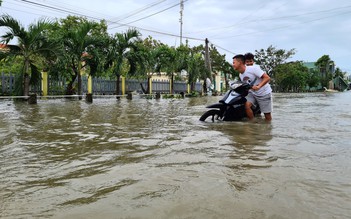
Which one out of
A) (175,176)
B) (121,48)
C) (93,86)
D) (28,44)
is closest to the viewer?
(175,176)

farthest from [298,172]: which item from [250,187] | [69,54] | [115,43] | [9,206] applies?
Answer: [115,43]

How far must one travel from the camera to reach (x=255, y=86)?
6332 millimetres

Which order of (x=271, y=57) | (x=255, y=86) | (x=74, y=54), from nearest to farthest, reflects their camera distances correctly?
(x=255, y=86)
(x=74, y=54)
(x=271, y=57)

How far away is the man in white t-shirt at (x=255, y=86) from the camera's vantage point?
6.51 metres

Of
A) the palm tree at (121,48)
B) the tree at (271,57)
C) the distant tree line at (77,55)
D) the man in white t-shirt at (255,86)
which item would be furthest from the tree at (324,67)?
the man in white t-shirt at (255,86)

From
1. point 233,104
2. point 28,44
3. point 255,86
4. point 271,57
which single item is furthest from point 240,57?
point 271,57

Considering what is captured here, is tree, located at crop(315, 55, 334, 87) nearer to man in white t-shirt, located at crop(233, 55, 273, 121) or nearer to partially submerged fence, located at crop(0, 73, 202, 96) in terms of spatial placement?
partially submerged fence, located at crop(0, 73, 202, 96)

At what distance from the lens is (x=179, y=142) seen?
4148 mm

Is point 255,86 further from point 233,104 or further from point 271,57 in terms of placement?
point 271,57

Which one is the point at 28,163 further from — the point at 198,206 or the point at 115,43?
the point at 115,43

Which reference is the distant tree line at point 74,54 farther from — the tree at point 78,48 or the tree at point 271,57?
the tree at point 271,57

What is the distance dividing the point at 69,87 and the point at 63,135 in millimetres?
14701

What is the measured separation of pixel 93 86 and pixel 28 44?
327 inches

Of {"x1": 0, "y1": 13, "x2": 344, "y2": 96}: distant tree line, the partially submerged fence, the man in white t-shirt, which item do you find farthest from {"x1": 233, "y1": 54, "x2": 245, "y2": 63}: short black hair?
the partially submerged fence
